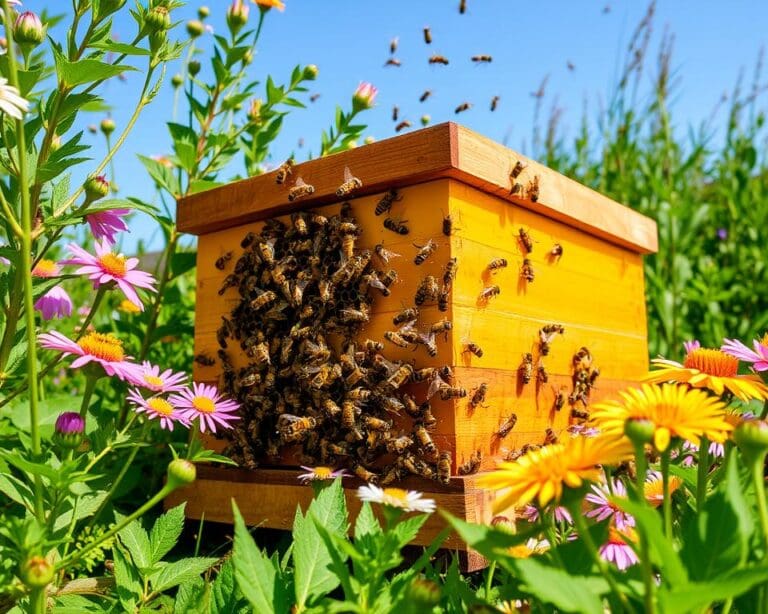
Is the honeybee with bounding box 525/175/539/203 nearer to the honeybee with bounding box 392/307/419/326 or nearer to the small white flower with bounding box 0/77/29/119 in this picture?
the honeybee with bounding box 392/307/419/326

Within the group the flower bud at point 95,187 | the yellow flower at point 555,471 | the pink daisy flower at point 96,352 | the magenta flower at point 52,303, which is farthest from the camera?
the magenta flower at point 52,303

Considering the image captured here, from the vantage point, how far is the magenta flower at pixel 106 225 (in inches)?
76.9

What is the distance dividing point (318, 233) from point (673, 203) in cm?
299

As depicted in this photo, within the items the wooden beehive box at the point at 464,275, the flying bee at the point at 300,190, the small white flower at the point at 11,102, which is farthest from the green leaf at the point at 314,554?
the flying bee at the point at 300,190

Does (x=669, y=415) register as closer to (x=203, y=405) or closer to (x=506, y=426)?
(x=506, y=426)

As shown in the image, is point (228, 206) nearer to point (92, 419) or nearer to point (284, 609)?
point (92, 419)

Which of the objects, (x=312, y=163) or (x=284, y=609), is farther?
(x=312, y=163)

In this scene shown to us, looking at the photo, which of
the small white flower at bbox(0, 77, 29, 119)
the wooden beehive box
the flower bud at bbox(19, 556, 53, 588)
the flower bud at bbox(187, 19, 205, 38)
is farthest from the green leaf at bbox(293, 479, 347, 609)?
the flower bud at bbox(187, 19, 205, 38)

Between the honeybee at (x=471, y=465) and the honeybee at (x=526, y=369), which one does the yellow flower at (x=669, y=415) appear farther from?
the honeybee at (x=526, y=369)

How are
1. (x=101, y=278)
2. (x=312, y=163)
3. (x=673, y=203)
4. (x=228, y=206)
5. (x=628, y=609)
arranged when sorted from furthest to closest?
(x=673, y=203), (x=228, y=206), (x=312, y=163), (x=101, y=278), (x=628, y=609)

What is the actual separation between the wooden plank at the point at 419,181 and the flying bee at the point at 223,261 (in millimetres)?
106

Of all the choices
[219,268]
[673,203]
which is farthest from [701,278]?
[219,268]

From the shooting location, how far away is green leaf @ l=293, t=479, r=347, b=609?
1.22 meters

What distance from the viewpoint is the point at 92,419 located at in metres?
2.21
